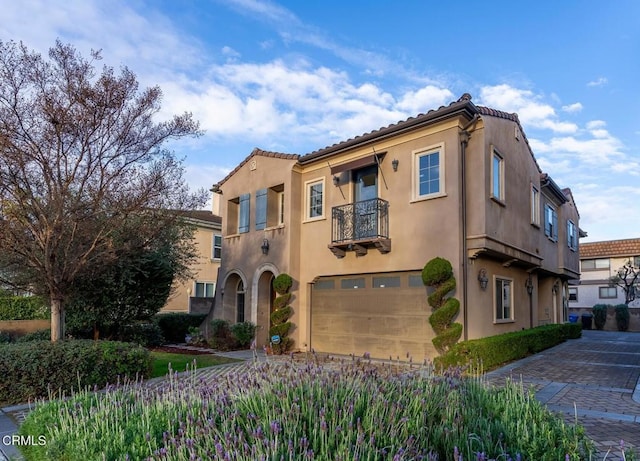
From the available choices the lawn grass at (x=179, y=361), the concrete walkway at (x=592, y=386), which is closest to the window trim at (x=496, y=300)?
the concrete walkway at (x=592, y=386)

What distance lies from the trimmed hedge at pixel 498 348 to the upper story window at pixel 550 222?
4.13 metres

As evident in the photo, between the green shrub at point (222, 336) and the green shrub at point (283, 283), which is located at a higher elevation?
the green shrub at point (283, 283)

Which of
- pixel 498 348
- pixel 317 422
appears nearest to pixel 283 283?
pixel 498 348

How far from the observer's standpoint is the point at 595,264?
128ft

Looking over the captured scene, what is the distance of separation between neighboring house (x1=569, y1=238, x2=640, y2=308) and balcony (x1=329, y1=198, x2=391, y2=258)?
102 ft

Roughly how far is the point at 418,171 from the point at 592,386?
22.4 ft

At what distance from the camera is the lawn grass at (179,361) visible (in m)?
11.4

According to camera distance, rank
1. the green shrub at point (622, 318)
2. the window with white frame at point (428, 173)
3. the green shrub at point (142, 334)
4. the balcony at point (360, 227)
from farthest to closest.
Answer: the green shrub at point (622, 318), the green shrub at point (142, 334), the balcony at point (360, 227), the window with white frame at point (428, 173)

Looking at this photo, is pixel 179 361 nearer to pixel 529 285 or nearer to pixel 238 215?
pixel 238 215

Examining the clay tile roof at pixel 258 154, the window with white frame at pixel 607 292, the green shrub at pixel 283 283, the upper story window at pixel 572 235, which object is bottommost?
the window with white frame at pixel 607 292

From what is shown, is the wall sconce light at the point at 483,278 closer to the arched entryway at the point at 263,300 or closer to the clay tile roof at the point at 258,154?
the arched entryway at the point at 263,300

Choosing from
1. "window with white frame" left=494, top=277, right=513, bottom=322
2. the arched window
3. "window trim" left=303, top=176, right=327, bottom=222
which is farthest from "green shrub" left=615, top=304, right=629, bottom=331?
the arched window

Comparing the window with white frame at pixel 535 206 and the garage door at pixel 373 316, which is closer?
the garage door at pixel 373 316

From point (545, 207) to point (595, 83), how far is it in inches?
310
